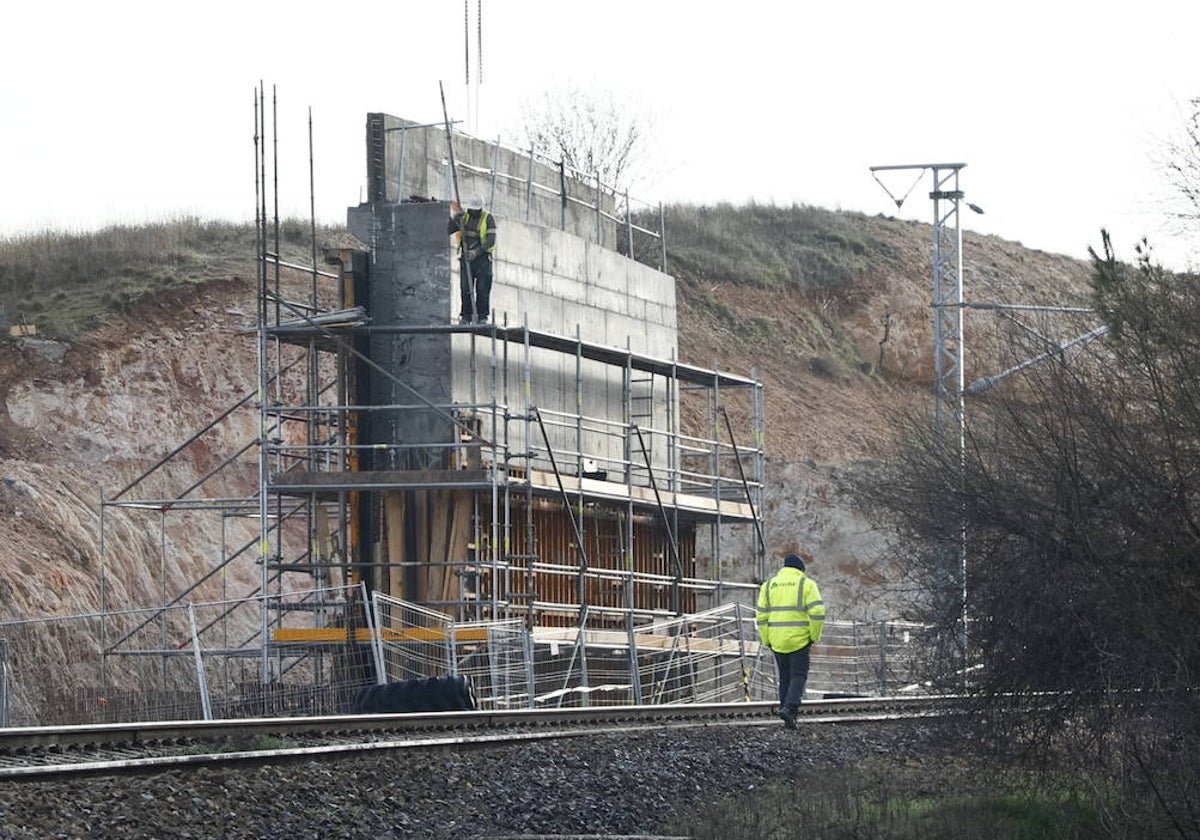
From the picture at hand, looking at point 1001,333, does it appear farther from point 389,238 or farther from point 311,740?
point 389,238

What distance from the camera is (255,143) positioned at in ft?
95.5

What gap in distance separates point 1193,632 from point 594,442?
19.5 metres

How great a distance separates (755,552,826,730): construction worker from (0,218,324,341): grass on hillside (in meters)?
27.6

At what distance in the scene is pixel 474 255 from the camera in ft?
92.6

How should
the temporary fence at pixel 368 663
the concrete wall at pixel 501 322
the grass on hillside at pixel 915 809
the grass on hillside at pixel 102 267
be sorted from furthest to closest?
the grass on hillside at pixel 102 267 → the concrete wall at pixel 501 322 → the temporary fence at pixel 368 663 → the grass on hillside at pixel 915 809

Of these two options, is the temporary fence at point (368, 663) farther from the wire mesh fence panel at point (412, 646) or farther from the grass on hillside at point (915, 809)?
the grass on hillside at point (915, 809)

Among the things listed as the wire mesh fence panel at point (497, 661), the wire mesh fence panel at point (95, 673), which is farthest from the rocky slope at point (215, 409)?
the wire mesh fence panel at point (497, 661)

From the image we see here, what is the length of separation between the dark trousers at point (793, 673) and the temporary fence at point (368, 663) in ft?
6.40

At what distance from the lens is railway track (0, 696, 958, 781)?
12828 millimetres

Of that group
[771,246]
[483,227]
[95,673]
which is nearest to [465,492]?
[483,227]

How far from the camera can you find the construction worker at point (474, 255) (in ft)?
91.7

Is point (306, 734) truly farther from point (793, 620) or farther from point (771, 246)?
point (771, 246)

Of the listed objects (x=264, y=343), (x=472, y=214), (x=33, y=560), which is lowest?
(x=33, y=560)

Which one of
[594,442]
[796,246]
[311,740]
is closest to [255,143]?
[594,442]
